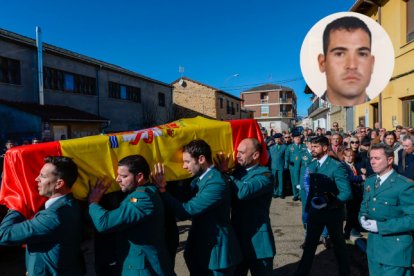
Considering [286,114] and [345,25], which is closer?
[345,25]

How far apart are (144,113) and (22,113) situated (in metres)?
12.3

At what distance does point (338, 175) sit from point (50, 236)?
122 inches

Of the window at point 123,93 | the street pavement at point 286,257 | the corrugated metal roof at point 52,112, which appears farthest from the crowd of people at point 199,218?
the window at point 123,93

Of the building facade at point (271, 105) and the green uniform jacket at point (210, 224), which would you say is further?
the building facade at point (271, 105)

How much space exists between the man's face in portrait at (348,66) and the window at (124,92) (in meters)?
20.1

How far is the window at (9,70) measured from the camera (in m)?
15.0

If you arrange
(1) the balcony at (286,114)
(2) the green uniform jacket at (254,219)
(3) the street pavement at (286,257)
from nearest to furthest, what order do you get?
(2) the green uniform jacket at (254,219) → (3) the street pavement at (286,257) → (1) the balcony at (286,114)

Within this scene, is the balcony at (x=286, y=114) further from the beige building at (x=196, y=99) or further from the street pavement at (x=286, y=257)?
the street pavement at (x=286, y=257)

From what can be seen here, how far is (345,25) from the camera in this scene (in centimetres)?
429

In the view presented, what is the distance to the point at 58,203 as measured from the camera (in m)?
2.26

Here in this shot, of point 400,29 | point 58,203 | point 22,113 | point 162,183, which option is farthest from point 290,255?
point 22,113

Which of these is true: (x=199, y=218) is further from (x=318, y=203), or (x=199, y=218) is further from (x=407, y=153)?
(x=407, y=153)

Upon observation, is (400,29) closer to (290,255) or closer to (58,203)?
(290,255)

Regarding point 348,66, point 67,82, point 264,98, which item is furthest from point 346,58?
point 264,98
